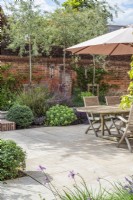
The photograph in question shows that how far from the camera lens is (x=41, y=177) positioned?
4.77m

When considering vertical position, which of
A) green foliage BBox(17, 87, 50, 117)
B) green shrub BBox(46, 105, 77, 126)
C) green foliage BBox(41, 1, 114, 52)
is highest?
green foliage BBox(41, 1, 114, 52)

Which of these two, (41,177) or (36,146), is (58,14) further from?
(41,177)

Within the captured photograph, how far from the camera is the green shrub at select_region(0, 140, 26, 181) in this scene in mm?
4551

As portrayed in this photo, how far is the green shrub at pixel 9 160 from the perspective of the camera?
4.55 meters

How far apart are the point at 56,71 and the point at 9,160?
25.4 ft

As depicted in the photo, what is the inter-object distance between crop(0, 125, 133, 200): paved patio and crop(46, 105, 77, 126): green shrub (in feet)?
1.69

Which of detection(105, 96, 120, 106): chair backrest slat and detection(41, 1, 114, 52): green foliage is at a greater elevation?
detection(41, 1, 114, 52): green foliage

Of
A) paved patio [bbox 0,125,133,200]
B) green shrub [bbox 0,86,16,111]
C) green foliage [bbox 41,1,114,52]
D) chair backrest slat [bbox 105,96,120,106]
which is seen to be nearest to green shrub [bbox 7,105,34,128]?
paved patio [bbox 0,125,133,200]

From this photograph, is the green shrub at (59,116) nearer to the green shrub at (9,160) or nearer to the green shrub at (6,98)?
the green shrub at (6,98)

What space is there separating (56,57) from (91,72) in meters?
1.44

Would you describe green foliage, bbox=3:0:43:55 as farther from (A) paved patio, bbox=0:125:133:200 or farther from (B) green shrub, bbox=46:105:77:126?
(A) paved patio, bbox=0:125:133:200

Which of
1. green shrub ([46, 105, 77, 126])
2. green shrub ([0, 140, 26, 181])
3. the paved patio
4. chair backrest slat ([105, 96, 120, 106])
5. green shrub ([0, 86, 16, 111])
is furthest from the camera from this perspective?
green shrub ([0, 86, 16, 111])

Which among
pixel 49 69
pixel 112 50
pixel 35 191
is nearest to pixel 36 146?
pixel 35 191

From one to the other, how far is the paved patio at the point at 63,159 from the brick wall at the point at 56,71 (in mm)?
3421
